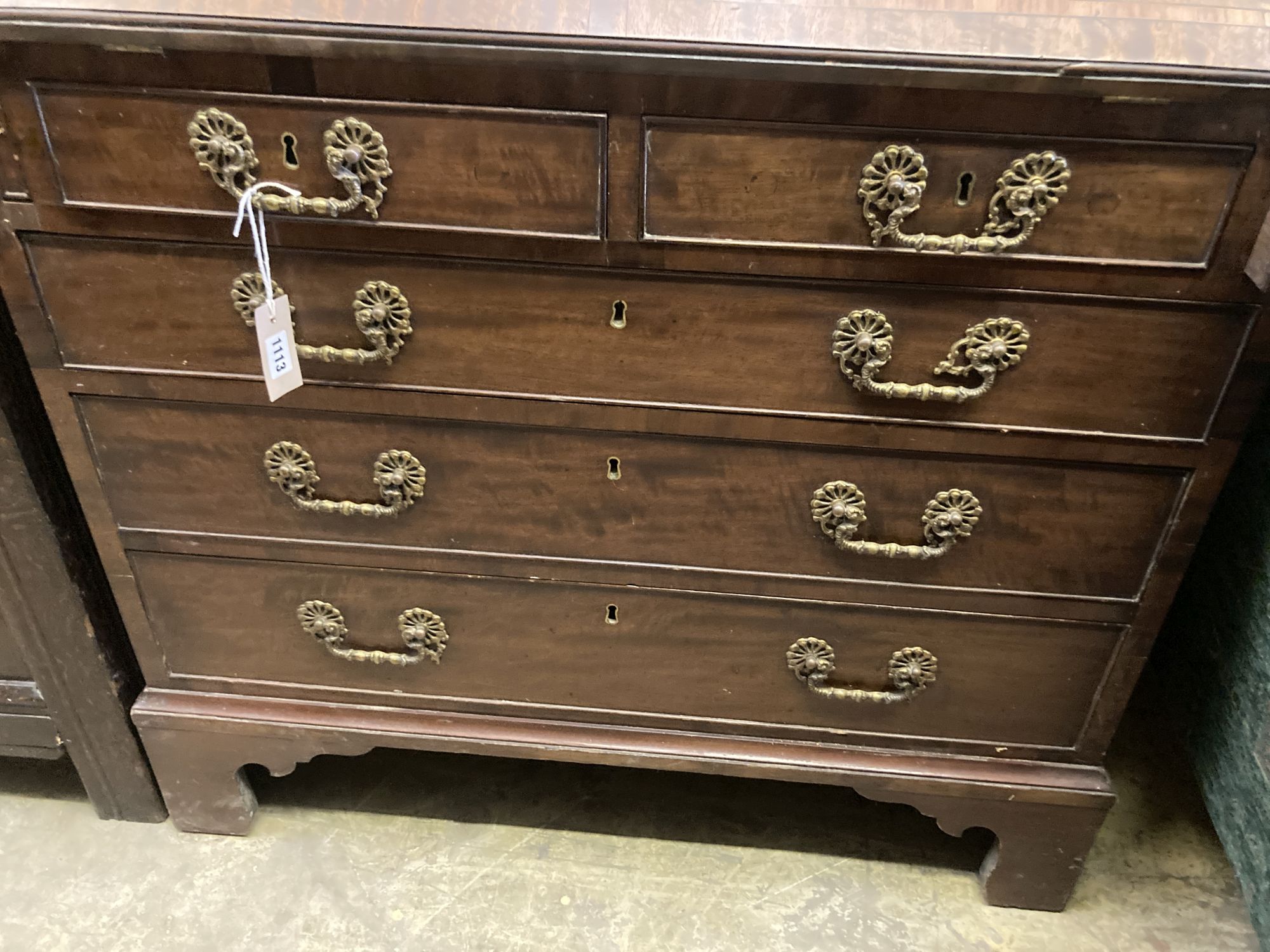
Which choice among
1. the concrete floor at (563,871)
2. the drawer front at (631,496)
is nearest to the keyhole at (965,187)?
the drawer front at (631,496)

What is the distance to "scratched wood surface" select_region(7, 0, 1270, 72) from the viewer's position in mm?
704

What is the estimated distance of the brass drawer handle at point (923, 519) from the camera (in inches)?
36.0

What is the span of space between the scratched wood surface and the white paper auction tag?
0.24 m

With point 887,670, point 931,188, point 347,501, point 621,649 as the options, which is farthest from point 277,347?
point 887,670

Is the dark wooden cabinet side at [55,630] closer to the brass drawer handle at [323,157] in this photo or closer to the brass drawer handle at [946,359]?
the brass drawer handle at [323,157]

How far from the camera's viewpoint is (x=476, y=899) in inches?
45.8

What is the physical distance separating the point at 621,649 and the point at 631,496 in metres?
0.21

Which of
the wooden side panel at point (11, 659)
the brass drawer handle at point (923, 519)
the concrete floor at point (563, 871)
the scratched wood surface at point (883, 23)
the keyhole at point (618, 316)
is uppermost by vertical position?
the scratched wood surface at point (883, 23)

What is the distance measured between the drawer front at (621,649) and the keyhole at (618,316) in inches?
12.5

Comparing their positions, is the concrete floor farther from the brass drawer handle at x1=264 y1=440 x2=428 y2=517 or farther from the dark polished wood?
the brass drawer handle at x1=264 y1=440 x2=428 y2=517

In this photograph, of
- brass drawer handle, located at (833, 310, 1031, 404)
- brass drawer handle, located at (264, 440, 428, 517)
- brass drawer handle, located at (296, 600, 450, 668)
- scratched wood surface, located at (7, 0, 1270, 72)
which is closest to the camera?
scratched wood surface, located at (7, 0, 1270, 72)

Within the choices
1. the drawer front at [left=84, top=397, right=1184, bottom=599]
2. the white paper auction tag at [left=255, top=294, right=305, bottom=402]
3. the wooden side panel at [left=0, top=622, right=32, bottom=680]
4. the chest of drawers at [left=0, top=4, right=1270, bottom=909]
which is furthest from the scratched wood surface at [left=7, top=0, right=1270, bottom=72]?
the wooden side panel at [left=0, top=622, right=32, bottom=680]

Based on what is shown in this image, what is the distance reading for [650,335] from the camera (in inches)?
33.9

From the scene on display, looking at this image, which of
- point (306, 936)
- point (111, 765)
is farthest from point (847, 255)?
point (111, 765)
